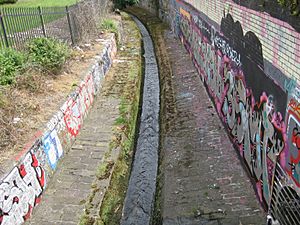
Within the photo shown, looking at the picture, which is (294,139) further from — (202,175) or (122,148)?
(122,148)

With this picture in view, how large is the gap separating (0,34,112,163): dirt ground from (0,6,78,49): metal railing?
143 cm

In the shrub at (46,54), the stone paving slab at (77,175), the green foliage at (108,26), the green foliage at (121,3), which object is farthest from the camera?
the green foliage at (121,3)

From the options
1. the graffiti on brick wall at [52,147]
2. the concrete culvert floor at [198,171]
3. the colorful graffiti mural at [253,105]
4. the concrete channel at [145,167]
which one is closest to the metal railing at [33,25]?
the graffiti on brick wall at [52,147]

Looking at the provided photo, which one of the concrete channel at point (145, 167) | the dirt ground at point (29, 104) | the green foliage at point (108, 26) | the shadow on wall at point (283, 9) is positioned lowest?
the concrete channel at point (145, 167)

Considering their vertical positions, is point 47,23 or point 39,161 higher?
point 47,23

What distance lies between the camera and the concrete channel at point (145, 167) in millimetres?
7070

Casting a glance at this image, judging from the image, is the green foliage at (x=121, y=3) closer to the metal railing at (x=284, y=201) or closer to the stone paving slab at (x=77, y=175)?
the stone paving slab at (x=77, y=175)

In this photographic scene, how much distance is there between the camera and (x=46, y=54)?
10.0m

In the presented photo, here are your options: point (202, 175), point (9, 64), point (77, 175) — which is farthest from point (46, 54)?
point (202, 175)

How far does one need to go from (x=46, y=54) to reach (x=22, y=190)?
5.16m

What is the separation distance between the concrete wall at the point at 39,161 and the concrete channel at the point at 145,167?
1.77 metres

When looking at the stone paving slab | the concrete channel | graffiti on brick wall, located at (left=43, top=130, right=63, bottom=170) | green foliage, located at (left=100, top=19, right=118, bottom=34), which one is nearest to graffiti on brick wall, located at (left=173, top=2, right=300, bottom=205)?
the concrete channel

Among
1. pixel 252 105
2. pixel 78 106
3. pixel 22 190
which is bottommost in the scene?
pixel 22 190

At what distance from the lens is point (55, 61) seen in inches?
398
